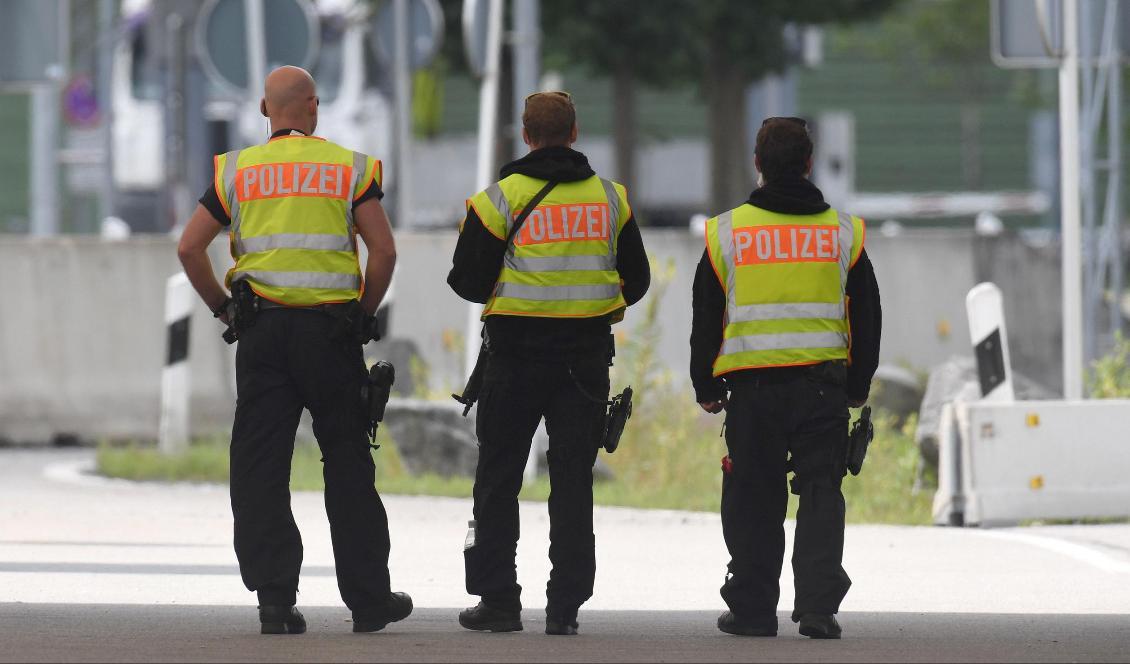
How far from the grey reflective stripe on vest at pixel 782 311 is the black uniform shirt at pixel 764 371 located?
0.08m

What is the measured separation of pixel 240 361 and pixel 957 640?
220 cm

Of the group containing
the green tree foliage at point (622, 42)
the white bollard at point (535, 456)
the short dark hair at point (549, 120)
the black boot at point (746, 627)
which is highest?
the green tree foliage at point (622, 42)

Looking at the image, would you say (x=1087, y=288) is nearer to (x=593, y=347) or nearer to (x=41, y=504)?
(x=41, y=504)

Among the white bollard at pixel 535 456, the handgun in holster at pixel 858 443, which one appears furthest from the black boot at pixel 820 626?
the white bollard at pixel 535 456

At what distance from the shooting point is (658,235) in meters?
15.7

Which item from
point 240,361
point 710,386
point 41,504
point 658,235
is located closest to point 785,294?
point 710,386

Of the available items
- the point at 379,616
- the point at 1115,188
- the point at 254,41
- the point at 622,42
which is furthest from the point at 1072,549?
the point at 622,42

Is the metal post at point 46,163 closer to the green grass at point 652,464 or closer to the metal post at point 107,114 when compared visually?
the metal post at point 107,114

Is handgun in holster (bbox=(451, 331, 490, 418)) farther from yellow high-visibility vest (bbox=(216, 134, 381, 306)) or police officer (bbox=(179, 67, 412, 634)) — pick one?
yellow high-visibility vest (bbox=(216, 134, 381, 306))

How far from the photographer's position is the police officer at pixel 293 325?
22.9 ft

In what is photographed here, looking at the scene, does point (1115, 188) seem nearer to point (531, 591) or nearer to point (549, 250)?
point (531, 591)

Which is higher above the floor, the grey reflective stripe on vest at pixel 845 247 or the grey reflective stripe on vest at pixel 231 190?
the grey reflective stripe on vest at pixel 231 190

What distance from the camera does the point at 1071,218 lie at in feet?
38.9

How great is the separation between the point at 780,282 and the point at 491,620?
1.30 metres
